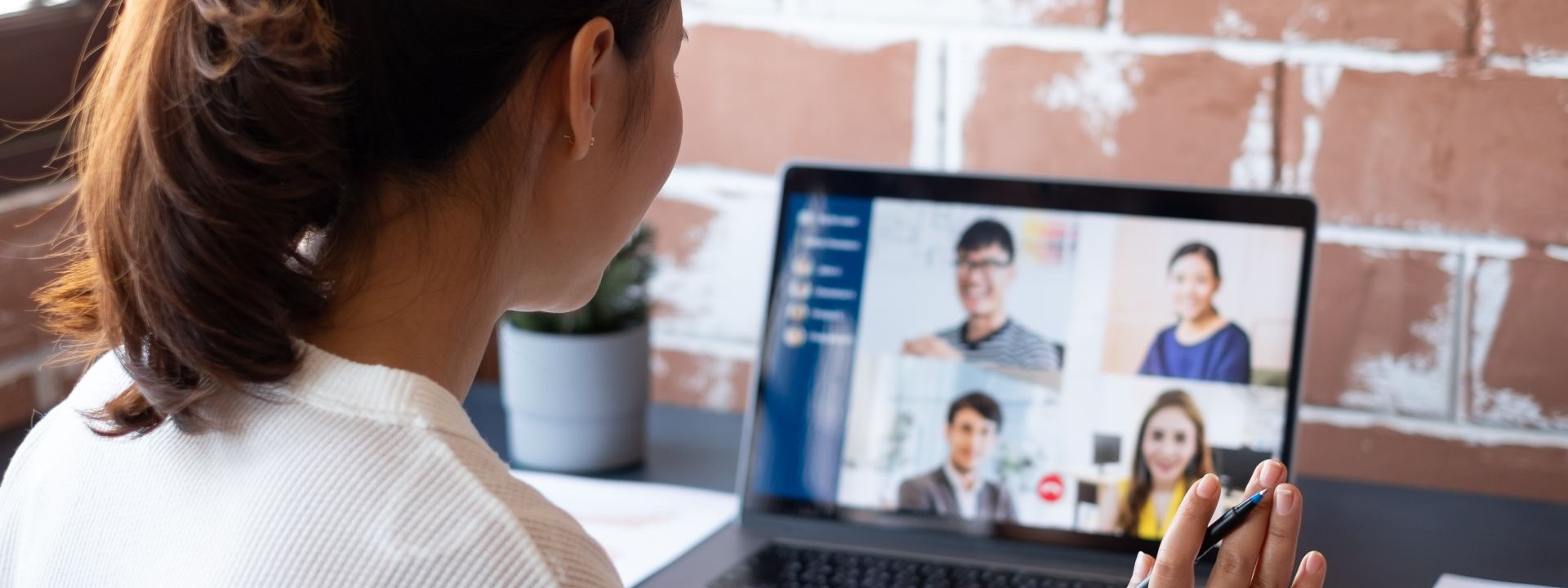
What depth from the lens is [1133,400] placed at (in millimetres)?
992

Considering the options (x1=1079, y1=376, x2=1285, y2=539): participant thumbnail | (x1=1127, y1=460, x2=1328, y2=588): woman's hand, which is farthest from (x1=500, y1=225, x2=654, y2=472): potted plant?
(x1=1127, y1=460, x2=1328, y2=588): woman's hand

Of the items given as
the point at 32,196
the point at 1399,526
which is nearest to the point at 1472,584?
the point at 1399,526

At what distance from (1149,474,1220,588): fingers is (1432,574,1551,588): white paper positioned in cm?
37

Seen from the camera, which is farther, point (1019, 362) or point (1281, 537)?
point (1019, 362)

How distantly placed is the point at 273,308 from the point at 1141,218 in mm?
624

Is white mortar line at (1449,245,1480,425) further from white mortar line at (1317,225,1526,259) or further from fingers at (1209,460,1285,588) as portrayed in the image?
fingers at (1209,460,1285,588)

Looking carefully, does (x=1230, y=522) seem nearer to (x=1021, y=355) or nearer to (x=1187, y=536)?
(x=1187, y=536)

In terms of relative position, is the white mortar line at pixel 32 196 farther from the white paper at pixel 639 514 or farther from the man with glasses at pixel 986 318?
Result: the man with glasses at pixel 986 318

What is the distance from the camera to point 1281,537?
65cm

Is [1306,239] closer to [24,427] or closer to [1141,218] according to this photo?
[1141,218]

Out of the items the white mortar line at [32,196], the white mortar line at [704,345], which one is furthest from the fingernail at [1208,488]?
the white mortar line at [32,196]

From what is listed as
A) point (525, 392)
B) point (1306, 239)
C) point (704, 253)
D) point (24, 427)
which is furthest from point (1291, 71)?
point (24, 427)

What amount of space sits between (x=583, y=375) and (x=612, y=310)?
0.18 feet

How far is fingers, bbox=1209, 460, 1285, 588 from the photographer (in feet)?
2.12
